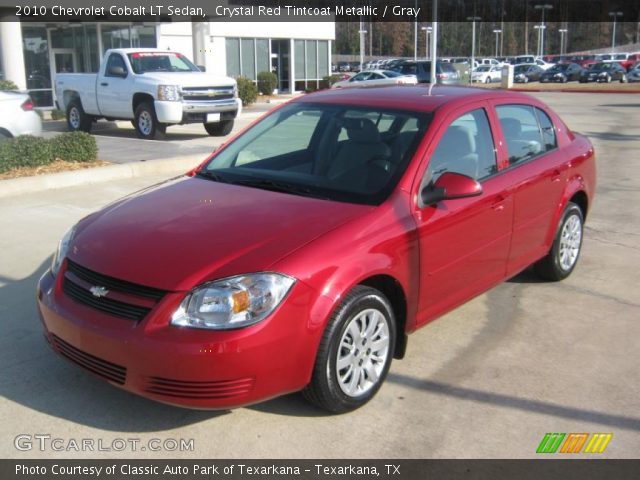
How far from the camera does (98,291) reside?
3502mm

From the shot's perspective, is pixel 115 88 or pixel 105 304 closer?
pixel 105 304

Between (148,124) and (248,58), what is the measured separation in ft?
61.2

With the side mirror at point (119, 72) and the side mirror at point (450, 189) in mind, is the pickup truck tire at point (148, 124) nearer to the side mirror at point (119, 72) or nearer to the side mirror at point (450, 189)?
the side mirror at point (119, 72)

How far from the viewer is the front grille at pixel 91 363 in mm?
3393

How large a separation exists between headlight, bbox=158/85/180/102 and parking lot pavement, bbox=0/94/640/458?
29.2ft

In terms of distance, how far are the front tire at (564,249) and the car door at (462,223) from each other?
987 millimetres

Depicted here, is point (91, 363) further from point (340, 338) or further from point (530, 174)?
point (530, 174)

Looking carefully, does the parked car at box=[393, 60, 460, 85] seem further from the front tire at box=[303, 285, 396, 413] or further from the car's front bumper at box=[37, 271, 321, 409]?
the car's front bumper at box=[37, 271, 321, 409]

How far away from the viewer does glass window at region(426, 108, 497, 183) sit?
14.3 feet

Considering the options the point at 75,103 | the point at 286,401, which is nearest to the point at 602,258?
the point at 286,401

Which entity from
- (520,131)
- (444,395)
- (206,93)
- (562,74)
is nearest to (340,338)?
(444,395)

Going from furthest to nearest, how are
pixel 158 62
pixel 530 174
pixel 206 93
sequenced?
pixel 158 62, pixel 206 93, pixel 530 174

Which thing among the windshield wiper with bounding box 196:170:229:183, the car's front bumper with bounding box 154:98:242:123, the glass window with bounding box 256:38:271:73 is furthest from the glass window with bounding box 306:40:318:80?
the windshield wiper with bounding box 196:170:229:183
